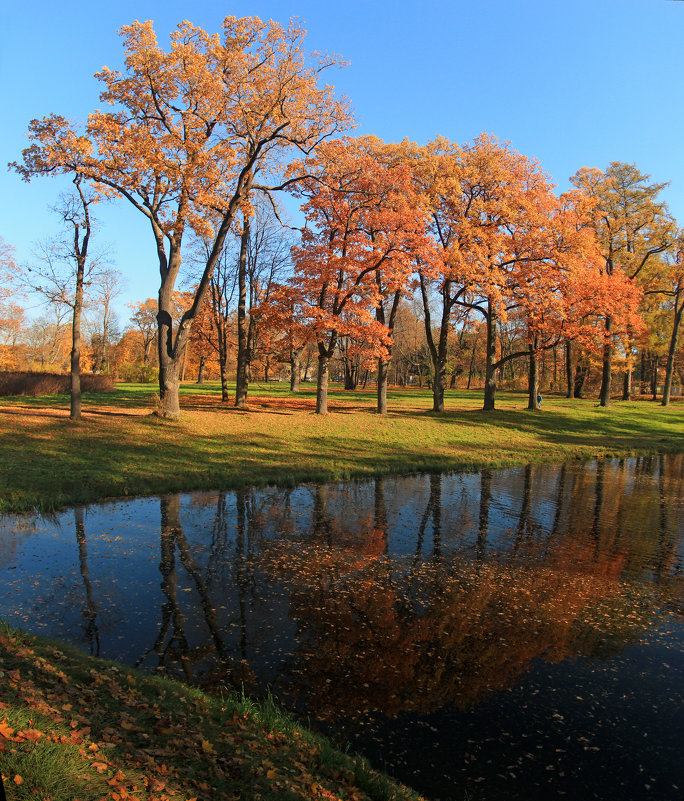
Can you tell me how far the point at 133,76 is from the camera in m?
18.7

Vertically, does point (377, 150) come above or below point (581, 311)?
above

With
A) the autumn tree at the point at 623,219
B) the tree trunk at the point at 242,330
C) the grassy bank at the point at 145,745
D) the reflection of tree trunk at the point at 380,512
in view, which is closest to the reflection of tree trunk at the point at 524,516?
the reflection of tree trunk at the point at 380,512

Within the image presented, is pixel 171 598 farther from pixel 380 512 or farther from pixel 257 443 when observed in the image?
pixel 257 443

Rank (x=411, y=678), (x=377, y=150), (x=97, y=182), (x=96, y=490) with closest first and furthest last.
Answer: (x=411, y=678)
(x=96, y=490)
(x=97, y=182)
(x=377, y=150)

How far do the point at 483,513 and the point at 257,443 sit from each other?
8.57 m

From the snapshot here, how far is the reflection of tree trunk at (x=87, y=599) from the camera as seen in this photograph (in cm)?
524

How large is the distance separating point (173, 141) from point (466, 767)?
19672mm

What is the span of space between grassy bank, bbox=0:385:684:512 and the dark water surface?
187 centimetres

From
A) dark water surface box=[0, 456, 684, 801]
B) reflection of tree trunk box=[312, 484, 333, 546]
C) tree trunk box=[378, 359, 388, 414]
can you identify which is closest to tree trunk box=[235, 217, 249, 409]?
tree trunk box=[378, 359, 388, 414]

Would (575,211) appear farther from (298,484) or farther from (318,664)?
(318,664)

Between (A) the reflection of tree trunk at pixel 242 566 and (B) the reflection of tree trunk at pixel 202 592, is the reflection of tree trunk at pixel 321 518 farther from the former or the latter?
(B) the reflection of tree trunk at pixel 202 592

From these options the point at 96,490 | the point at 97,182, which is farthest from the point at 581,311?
the point at 96,490

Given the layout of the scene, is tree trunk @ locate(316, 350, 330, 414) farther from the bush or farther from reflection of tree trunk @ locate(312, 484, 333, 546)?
the bush

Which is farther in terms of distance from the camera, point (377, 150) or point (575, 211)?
point (575, 211)
